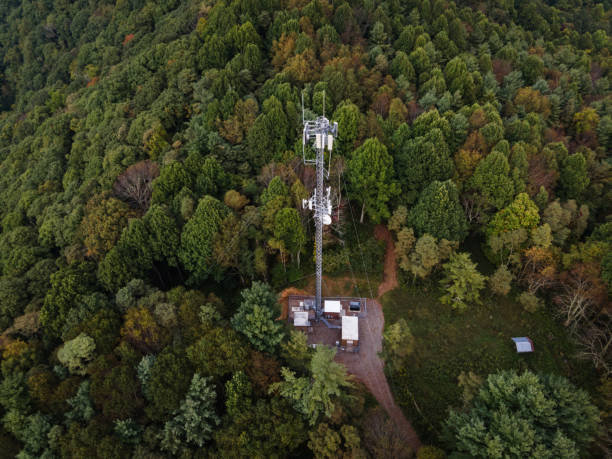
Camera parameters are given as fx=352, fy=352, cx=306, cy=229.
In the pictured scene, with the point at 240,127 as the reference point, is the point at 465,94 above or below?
above

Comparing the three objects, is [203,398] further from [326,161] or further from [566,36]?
[566,36]

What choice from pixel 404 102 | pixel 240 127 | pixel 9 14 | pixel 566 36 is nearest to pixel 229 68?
pixel 240 127

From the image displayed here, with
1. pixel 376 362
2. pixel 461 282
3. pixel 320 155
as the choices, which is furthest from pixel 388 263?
pixel 320 155

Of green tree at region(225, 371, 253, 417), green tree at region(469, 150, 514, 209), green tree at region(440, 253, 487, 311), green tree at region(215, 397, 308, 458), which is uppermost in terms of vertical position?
green tree at region(469, 150, 514, 209)

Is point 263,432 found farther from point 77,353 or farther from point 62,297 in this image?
point 62,297

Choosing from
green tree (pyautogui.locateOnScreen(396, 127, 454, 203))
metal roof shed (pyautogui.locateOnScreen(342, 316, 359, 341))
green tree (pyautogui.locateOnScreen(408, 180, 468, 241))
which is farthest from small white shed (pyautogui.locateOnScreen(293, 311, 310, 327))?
green tree (pyautogui.locateOnScreen(396, 127, 454, 203))

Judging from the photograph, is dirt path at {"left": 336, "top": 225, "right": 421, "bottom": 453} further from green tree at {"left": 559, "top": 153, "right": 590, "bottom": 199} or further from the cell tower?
green tree at {"left": 559, "top": 153, "right": 590, "bottom": 199}

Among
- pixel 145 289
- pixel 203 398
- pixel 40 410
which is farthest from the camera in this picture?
pixel 145 289
